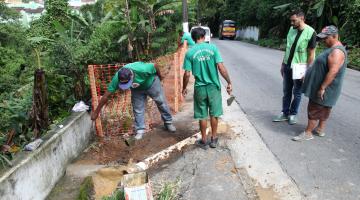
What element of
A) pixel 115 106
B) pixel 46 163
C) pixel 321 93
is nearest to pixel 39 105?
Result: pixel 46 163

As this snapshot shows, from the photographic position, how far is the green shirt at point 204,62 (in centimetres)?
471

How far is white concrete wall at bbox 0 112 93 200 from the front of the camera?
340cm

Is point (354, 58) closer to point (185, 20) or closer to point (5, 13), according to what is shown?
point (185, 20)

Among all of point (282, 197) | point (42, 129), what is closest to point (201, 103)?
point (282, 197)

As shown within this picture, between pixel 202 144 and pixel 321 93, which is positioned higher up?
pixel 321 93

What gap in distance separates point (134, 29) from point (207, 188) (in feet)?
28.5

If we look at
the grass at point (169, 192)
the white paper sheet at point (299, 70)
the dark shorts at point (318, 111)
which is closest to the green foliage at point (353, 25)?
the white paper sheet at point (299, 70)

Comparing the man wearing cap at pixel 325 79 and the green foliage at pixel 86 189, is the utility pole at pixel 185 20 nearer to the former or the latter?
the man wearing cap at pixel 325 79

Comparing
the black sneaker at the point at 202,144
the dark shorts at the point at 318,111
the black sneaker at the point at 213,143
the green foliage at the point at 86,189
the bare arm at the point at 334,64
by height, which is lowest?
the green foliage at the point at 86,189

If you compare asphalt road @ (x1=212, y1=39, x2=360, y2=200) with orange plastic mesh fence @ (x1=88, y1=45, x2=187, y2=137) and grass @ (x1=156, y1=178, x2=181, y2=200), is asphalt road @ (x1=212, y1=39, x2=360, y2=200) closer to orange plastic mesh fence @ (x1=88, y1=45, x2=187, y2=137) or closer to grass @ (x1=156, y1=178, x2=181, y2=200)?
grass @ (x1=156, y1=178, x2=181, y2=200)

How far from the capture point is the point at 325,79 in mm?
4715

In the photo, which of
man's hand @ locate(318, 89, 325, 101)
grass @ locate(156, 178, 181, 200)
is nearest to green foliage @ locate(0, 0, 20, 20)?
grass @ locate(156, 178, 181, 200)

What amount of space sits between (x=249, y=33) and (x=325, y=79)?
119 feet

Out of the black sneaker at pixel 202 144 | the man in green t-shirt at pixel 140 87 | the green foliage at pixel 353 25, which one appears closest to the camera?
the man in green t-shirt at pixel 140 87
